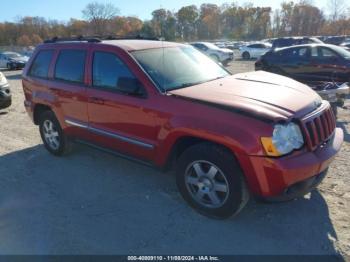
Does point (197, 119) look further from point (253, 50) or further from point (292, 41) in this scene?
point (253, 50)

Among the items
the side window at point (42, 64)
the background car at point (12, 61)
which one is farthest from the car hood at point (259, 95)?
the background car at point (12, 61)

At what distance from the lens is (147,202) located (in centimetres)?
409

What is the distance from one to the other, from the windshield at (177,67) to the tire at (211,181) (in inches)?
34.8

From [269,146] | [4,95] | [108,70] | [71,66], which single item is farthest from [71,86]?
[4,95]

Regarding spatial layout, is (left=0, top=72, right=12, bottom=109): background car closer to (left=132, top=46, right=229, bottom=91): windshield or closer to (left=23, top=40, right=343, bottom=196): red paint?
(left=23, top=40, right=343, bottom=196): red paint

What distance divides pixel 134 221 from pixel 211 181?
36.9 inches

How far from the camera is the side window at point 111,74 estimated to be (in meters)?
3.91

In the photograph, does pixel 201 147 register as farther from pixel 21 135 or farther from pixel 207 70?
pixel 21 135

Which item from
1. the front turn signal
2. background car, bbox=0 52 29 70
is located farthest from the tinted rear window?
background car, bbox=0 52 29 70

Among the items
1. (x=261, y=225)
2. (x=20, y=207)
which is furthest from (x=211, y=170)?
(x=20, y=207)

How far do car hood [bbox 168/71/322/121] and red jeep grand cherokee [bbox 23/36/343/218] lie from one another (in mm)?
11

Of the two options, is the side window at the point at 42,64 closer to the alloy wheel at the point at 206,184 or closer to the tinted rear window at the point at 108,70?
the tinted rear window at the point at 108,70

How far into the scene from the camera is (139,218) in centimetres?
375

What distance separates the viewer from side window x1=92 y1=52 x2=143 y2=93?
3914mm
